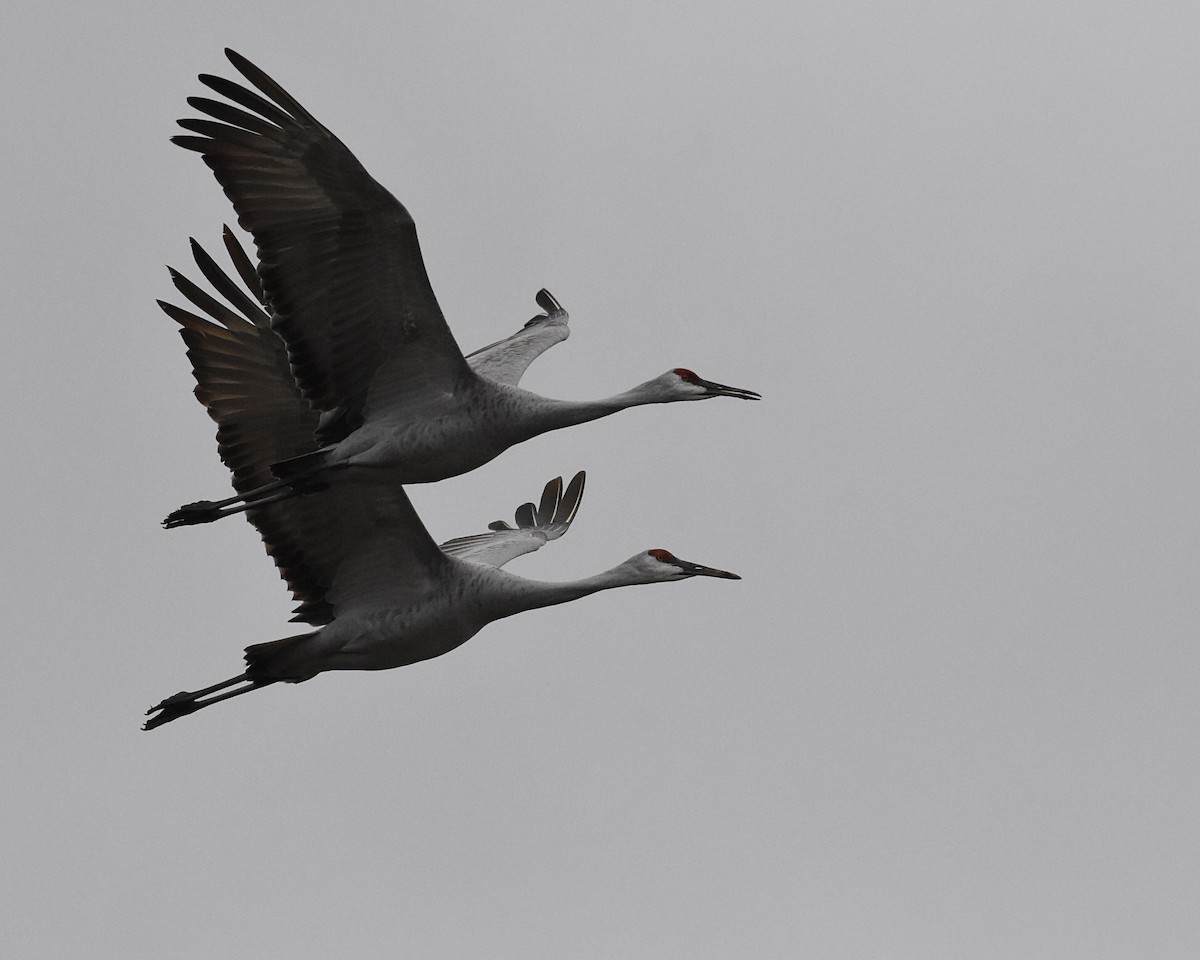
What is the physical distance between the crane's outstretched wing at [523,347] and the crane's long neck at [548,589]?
9.30 ft

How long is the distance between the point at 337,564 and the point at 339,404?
6.11ft

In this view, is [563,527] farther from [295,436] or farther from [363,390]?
[363,390]

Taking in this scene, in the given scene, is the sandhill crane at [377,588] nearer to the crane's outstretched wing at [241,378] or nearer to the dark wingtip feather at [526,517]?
the crane's outstretched wing at [241,378]

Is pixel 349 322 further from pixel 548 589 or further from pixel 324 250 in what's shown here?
pixel 548 589

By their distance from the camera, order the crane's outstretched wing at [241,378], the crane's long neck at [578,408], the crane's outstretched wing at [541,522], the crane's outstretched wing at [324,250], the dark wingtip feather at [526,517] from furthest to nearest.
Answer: the dark wingtip feather at [526,517], the crane's outstretched wing at [541,522], the crane's outstretched wing at [241,378], the crane's long neck at [578,408], the crane's outstretched wing at [324,250]

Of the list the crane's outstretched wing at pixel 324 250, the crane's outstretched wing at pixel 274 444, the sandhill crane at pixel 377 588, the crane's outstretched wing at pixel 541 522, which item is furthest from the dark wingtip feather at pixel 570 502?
the crane's outstretched wing at pixel 324 250

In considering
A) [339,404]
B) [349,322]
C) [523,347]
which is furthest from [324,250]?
[523,347]

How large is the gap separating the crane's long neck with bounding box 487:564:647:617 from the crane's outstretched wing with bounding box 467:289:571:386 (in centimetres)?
283

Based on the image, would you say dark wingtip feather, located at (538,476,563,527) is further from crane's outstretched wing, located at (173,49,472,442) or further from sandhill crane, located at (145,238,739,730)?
crane's outstretched wing, located at (173,49,472,442)

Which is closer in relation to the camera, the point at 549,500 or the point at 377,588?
the point at 377,588

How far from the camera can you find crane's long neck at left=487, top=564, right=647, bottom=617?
A: 2322cm

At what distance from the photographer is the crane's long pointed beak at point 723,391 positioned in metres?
23.5

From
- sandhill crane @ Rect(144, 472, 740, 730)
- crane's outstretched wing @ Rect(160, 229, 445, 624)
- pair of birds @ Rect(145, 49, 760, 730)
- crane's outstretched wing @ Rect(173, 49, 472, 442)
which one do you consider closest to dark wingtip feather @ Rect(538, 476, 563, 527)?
pair of birds @ Rect(145, 49, 760, 730)

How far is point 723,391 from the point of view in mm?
23719
